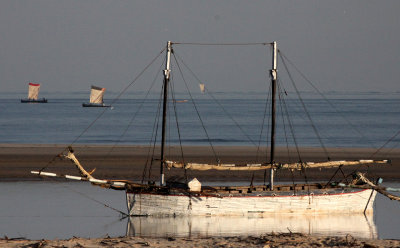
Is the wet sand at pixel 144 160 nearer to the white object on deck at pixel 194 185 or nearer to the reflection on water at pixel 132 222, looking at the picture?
the reflection on water at pixel 132 222

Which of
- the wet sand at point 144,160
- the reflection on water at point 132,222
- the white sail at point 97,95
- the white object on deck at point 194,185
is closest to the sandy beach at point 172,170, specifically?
the wet sand at point 144,160

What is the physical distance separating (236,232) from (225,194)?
4030 millimetres

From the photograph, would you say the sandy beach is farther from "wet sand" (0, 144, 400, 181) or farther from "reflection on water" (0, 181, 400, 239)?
"reflection on water" (0, 181, 400, 239)

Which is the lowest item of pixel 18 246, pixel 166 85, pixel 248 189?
pixel 18 246

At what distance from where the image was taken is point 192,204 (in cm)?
3262

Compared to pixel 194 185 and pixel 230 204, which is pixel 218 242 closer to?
pixel 194 185

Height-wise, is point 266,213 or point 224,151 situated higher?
point 224,151

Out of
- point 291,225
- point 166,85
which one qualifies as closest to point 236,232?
point 291,225

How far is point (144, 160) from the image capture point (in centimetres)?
5231

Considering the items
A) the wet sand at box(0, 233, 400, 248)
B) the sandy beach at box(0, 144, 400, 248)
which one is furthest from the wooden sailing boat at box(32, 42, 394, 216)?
the wet sand at box(0, 233, 400, 248)

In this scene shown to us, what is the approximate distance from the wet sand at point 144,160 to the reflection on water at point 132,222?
6.43 meters

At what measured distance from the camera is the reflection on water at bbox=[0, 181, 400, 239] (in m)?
28.7

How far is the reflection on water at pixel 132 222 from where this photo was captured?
28.7 metres

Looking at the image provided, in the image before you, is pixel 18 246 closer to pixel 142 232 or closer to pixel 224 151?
pixel 142 232
